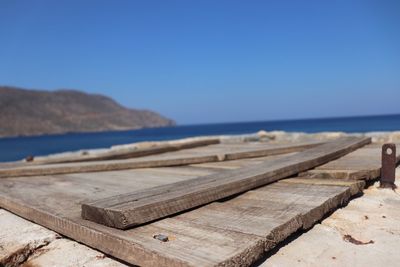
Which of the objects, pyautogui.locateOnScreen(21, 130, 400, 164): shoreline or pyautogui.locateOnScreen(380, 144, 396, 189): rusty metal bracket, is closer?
pyautogui.locateOnScreen(380, 144, 396, 189): rusty metal bracket

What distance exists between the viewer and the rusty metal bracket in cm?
329

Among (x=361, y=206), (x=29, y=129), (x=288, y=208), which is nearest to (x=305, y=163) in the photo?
(x=361, y=206)

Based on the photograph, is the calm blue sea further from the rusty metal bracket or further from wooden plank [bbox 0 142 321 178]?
the rusty metal bracket

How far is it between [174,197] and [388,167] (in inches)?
81.4

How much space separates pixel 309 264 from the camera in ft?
6.37

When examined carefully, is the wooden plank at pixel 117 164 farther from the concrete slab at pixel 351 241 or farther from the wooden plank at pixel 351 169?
the concrete slab at pixel 351 241

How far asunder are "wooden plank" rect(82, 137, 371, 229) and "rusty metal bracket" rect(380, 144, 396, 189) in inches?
29.5

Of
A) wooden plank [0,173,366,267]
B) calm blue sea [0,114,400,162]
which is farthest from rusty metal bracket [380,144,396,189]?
calm blue sea [0,114,400,162]

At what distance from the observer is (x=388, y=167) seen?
131 inches

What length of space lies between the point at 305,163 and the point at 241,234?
5.99 feet

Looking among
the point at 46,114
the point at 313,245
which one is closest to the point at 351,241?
the point at 313,245

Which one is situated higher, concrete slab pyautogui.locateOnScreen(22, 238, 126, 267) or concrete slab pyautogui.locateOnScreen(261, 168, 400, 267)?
concrete slab pyautogui.locateOnScreen(261, 168, 400, 267)

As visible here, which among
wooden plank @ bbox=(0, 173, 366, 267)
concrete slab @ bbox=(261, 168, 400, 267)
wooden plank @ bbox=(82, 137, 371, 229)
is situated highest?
wooden plank @ bbox=(82, 137, 371, 229)

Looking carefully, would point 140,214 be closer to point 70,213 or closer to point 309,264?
point 70,213
